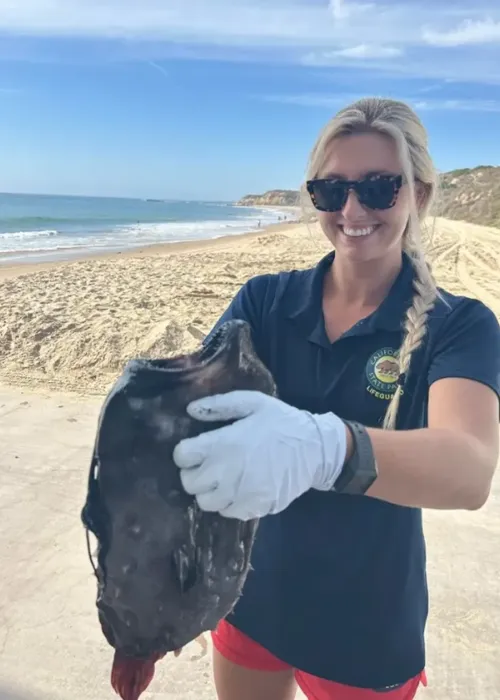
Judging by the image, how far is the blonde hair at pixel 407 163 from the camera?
59.6 inches

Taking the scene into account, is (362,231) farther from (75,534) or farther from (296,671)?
(75,534)

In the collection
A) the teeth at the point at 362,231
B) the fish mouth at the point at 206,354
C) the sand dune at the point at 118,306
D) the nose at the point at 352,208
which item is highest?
the nose at the point at 352,208

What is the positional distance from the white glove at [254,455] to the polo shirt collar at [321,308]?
1.52ft

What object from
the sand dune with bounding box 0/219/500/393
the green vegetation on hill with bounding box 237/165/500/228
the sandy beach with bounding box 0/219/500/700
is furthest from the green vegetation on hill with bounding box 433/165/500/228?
the sandy beach with bounding box 0/219/500/700

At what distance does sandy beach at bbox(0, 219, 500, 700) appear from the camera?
8.61 ft

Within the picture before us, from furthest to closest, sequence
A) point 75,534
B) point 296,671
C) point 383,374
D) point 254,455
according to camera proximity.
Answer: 1. point 75,534
2. point 296,671
3. point 383,374
4. point 254,455

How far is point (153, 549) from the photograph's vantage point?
129cm

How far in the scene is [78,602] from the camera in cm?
298

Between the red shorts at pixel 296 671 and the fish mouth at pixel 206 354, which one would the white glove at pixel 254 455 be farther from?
the red shorts at pixel 296 671

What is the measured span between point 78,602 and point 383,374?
7.03 ft

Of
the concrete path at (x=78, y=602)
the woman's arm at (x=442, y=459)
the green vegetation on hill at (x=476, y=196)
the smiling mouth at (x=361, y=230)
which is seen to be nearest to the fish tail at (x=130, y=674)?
the woman's arm at (x=442, y=459)

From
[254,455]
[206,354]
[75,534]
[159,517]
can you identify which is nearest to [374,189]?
[206,354]

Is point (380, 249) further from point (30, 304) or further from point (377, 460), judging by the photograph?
point (30, 304)

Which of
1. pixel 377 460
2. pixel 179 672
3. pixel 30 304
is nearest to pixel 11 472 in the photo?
pixel 179 672
